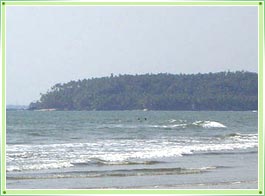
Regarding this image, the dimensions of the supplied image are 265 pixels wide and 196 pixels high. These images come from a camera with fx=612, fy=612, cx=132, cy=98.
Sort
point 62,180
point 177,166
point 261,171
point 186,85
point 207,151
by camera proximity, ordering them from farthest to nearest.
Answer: point 186,85 < point 207,151 < point 177,166 < point 62,180 < point 261,171

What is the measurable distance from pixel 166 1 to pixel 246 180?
703 cm

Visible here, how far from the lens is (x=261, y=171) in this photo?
6.30 m

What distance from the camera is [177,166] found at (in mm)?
15922

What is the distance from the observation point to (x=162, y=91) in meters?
54.9

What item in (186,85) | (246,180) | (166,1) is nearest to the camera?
(166,1)

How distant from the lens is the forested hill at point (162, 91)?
30.4 metres

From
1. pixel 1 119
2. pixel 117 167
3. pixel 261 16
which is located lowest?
pixel 117 167

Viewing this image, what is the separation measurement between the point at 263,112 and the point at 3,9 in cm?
273

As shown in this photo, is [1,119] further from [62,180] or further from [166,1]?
[62,180]

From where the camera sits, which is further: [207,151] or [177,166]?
[207,151]

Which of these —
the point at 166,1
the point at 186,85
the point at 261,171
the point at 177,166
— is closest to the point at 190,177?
the point at 177,166

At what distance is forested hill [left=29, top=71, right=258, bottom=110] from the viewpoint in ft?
99.7

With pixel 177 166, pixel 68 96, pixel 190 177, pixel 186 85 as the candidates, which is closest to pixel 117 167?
pixel 177 166

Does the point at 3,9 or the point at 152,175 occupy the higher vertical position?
the point at 3,9
